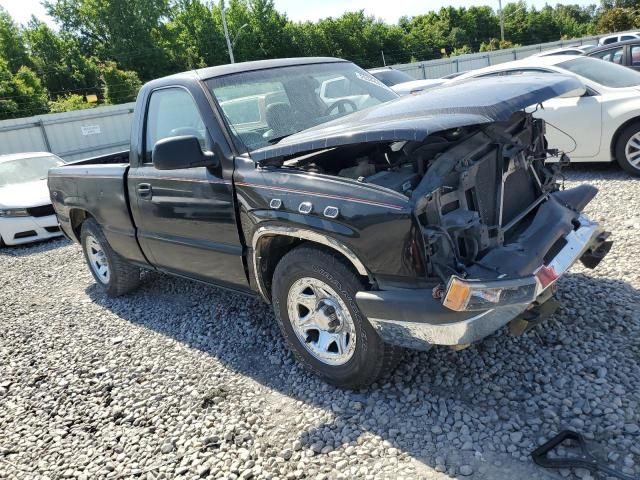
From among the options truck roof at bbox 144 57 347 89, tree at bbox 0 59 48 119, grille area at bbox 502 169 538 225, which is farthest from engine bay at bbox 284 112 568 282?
tree at bbox 0 59 48 119

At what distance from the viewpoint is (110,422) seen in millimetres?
3449

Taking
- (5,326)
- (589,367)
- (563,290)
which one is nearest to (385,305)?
(589,367)

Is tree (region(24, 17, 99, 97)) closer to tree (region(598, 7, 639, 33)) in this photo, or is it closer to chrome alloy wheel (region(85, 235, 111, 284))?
chrome alloy wheel (region(85, 235, 111, 284))

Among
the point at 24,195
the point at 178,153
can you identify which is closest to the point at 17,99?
the point at 24,195

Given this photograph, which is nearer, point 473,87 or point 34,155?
point 473,87

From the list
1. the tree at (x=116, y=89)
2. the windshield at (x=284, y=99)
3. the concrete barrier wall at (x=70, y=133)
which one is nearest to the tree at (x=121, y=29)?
the tree at (x=116, y=89)

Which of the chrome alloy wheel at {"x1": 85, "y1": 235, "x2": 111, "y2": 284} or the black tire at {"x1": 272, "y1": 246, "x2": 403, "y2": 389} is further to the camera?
the chrome alloy wheel at {"x1": 85, "y1": 235, "x2": 111, "y2": 284}

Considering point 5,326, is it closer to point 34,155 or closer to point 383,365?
point 383,365

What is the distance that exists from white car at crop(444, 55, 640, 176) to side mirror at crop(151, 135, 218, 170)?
4.75 meters

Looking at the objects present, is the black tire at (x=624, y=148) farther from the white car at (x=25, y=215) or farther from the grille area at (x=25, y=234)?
the grille area at (x=25, y=234)

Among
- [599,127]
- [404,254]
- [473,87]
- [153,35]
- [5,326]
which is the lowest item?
[5,326]

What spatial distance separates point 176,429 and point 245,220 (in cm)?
134

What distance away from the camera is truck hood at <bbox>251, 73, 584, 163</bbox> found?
2.70 m

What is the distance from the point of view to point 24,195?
8.97 metres
